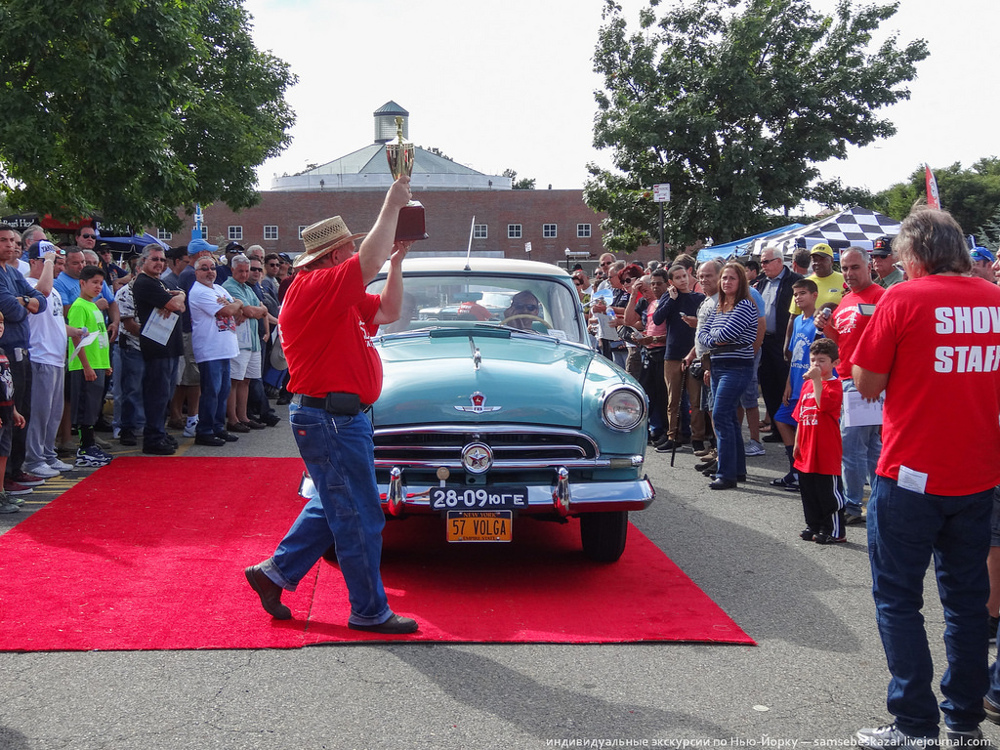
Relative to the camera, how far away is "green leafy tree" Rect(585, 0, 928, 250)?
28141 millimetres

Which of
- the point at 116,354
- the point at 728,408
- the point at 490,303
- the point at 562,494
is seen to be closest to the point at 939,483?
the point at 562,494

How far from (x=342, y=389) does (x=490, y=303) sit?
2639 millimetres

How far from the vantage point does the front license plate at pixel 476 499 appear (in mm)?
5133

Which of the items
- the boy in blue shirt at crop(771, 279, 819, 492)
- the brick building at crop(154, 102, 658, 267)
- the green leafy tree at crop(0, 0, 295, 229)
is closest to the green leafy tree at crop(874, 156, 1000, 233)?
the brick building at crop(154, 102, 658, 267)

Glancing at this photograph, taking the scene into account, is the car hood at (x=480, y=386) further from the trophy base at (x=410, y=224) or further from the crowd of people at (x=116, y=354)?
the crowd of people at (x=116, y=354)

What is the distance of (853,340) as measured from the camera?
6305 millimetres

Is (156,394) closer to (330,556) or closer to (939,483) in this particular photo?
(330,556)

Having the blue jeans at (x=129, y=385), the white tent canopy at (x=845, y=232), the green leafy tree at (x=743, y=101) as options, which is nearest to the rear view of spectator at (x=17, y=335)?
the blue jeans at (x=129, y=385)

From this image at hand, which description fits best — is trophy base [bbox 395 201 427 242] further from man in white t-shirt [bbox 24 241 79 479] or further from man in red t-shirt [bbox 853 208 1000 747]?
man in white t-shirt [bbox 24 241 79 479]

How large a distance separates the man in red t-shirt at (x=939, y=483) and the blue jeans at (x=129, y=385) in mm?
8493

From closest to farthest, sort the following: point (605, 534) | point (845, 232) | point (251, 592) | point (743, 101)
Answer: point (251, 592), point (605, 534), point (845, 232), point (743, 101)

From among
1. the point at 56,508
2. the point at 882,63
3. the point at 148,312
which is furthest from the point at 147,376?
the point at 882,63

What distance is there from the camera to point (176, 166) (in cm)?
1986

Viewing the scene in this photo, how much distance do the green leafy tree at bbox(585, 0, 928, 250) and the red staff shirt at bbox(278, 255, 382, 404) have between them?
82.9 ft
